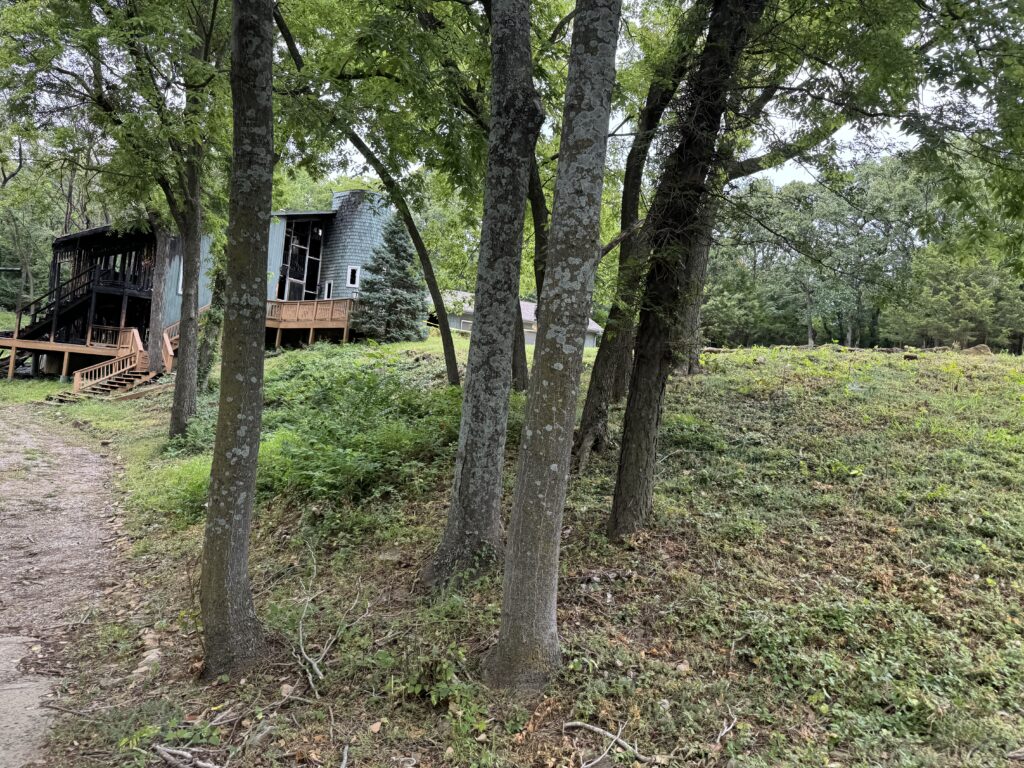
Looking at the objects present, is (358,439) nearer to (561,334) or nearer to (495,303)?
(495,303)

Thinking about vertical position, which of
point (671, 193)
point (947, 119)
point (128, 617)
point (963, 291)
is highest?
point (963, 291)

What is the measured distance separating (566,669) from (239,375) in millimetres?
2794

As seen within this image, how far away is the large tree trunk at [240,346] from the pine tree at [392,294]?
18.5 metres

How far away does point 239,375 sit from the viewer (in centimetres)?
361

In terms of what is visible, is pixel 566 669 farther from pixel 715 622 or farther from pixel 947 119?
pixel 947 119

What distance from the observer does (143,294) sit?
21.8 metres

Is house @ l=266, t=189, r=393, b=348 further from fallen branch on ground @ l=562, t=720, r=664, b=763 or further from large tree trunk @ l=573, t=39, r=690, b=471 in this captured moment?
fallen branch on ground @ l=562, t=720, r=664, b=763

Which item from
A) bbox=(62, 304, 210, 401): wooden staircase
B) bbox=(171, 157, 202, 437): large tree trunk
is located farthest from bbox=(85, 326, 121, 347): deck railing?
bbox=(171, 157, 202, 437): large tree trunk

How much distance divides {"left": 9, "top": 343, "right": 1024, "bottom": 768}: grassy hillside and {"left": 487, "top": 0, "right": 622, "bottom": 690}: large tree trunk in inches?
22.4

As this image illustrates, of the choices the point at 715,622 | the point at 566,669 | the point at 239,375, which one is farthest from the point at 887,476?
the point at 239,375

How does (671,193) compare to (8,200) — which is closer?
(671,193)

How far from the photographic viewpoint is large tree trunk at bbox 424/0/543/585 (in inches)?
178

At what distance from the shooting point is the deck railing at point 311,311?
22.1m

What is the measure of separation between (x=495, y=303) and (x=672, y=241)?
1.60 meters
